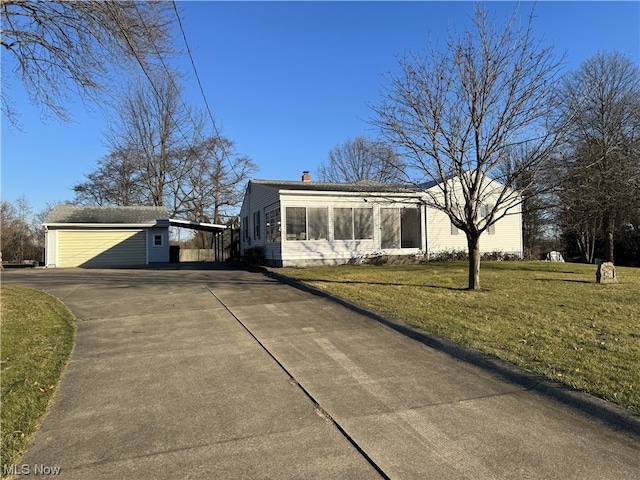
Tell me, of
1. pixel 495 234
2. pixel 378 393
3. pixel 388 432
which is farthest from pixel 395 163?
pixel 495 234

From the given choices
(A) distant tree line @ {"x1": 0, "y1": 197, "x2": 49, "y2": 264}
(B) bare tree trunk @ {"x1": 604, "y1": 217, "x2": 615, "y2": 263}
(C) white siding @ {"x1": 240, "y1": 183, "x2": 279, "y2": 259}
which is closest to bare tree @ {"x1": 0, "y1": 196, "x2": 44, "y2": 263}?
(A) distant tree line @ {"x1": 0, "y1": 197, "x2": 49, "y2": 264}

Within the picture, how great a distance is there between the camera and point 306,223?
60.8 ft

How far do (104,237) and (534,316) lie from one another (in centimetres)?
2441

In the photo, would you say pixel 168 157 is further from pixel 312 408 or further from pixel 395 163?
pixel 312 408

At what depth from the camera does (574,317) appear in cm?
771

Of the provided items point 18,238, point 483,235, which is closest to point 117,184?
point 18,238

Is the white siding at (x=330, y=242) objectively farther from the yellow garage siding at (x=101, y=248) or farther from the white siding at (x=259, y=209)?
the yellow garage siding at (x=101, y=248)

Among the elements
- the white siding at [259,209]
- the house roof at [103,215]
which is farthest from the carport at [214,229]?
the white siding at [259,209]

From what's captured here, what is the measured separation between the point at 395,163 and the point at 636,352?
26.1 feet

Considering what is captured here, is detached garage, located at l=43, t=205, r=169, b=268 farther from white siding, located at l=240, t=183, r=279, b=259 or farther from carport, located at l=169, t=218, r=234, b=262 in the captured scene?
white siding, located at l=240, t=183, r=279, b=259

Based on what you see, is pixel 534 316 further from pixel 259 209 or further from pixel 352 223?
pixel 259 209

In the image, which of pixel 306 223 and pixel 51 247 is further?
pixel 51 247

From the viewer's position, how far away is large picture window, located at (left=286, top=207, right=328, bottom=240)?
1833cm

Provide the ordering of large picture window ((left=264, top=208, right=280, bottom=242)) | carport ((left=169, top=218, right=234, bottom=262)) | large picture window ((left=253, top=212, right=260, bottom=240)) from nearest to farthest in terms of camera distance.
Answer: large picture window ((left=264, top=208, right=280, bottom=242))
large picture window ((left=253, top=212, right=260, bottom=240))
carport ((left=169, top=218, right=234, bottom=262))
